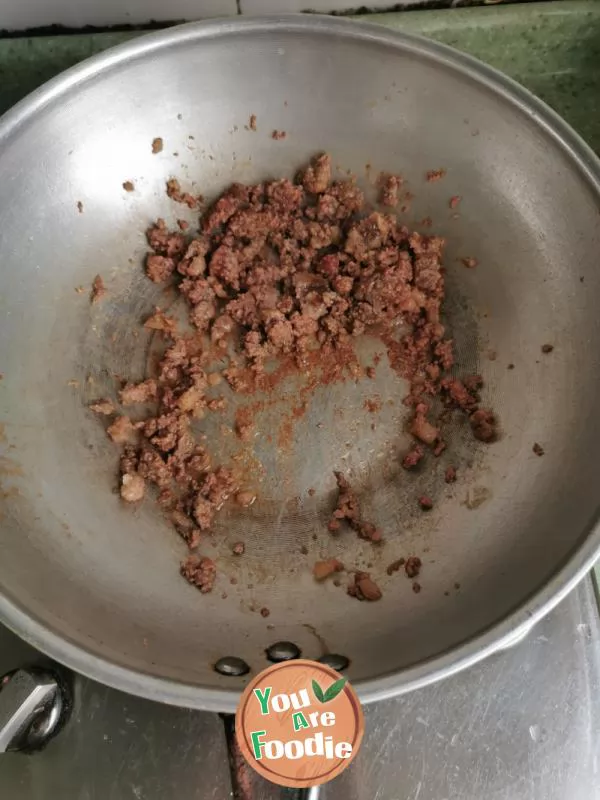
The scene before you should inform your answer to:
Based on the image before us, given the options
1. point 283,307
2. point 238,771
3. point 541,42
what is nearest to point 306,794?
point 238,771

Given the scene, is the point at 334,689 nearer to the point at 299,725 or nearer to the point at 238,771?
the point at 299,725

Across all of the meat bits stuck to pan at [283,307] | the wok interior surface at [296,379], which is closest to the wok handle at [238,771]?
the wok interior surface at [296,379]

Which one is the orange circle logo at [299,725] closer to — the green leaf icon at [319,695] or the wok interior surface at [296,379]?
the green leaf icon at [319,695]

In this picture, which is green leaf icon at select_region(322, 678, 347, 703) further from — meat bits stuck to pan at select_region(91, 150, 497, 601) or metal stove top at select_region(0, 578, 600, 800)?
meat bits stuck to pan at select_region(91, 150, 497, 601)

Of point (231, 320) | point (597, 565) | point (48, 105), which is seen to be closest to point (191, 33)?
point (48, 105)

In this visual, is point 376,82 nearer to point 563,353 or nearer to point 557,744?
point 563,353

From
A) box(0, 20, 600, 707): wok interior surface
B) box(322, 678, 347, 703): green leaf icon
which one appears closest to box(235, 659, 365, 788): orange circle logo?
box(322, 678, 347, 703): green leaf icon
